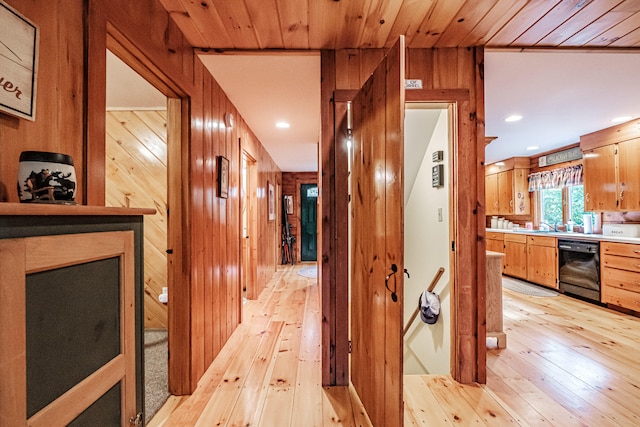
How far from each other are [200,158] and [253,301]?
8.58ft

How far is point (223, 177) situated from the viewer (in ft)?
8.59

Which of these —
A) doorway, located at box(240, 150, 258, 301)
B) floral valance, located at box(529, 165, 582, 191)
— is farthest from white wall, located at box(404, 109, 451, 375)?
floral valance, located at box(529, 165, 582, 191)

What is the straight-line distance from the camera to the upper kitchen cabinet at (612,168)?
358 centimetres

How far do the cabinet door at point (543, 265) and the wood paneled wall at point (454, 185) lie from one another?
3501mm

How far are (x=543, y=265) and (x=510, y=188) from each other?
1.96m

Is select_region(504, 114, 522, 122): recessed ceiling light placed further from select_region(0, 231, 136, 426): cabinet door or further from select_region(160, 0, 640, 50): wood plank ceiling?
select_region(0, 231, 136, 426): cabinet door

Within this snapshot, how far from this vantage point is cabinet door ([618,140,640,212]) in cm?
355

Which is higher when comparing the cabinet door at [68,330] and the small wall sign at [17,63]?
the small wall sign at [17,63]

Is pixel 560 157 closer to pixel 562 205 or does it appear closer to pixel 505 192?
pixel 562 205

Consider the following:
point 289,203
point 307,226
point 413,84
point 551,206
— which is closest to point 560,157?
point 551,206

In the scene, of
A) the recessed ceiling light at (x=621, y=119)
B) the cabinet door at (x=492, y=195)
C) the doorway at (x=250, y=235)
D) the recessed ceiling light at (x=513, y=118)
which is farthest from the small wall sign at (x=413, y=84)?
the cabinet door at (x=492, y=195)

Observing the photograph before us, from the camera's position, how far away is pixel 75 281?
0.66 m

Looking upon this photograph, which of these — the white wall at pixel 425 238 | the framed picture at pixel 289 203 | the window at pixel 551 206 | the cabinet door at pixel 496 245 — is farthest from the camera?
the framed picture at pixel 289 203

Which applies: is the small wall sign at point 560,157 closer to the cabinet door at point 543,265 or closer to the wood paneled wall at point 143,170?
the cabinet door at point 543,265
